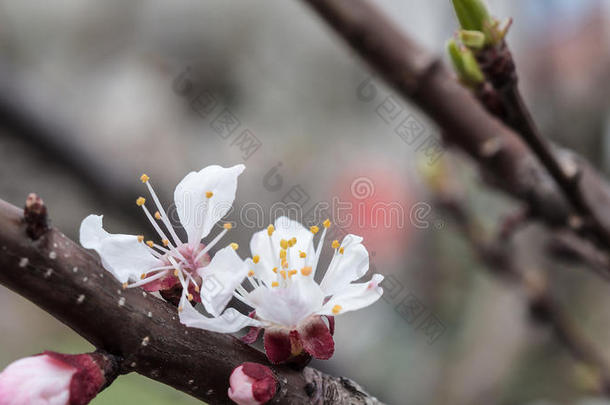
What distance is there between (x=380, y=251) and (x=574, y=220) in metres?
1.85

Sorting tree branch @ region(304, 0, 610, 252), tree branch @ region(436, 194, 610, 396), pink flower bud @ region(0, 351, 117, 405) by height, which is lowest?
tree branch @ region(436, 194, 610, 396)

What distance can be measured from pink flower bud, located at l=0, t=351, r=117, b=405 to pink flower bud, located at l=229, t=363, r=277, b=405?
82mm

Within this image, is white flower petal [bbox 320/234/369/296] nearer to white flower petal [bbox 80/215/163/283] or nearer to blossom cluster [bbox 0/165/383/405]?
blossom cluster [bbox 0/165/383/405]

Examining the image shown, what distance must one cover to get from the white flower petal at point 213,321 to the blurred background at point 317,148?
404mm

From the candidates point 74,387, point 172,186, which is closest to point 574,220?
point 74,387

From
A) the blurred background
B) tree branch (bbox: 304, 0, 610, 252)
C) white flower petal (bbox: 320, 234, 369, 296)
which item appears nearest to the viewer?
white flower petal (bbox: 320, 234, 369, 296)

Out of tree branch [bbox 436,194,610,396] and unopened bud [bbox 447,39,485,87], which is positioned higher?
unopened bud [bbox 447,39,485,87]

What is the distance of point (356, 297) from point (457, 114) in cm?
42

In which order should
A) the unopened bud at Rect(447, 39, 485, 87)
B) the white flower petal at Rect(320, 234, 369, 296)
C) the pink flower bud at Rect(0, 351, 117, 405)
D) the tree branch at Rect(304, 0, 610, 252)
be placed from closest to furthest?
1. the pink flower bud at Rect(0, 351, 117, 405)
2. the white flower petal at Rect(320, 234, 369, 296)
3. the unopened bud at Rect(447, 39, 485, 87)
4. the tree branch at Rect(304, 0, 610, 252)

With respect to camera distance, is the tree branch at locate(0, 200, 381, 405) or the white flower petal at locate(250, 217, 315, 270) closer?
the tree branch at locate(0, 200, 381, 405)

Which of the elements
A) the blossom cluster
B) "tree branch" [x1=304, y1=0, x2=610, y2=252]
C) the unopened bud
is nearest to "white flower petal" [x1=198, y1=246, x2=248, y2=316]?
the blossom cluster

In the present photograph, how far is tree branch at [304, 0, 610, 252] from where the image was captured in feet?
2.45

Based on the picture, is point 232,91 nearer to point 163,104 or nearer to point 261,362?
point 163,104

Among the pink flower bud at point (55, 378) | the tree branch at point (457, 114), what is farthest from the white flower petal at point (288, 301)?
the tree branch at point (457, 114)
